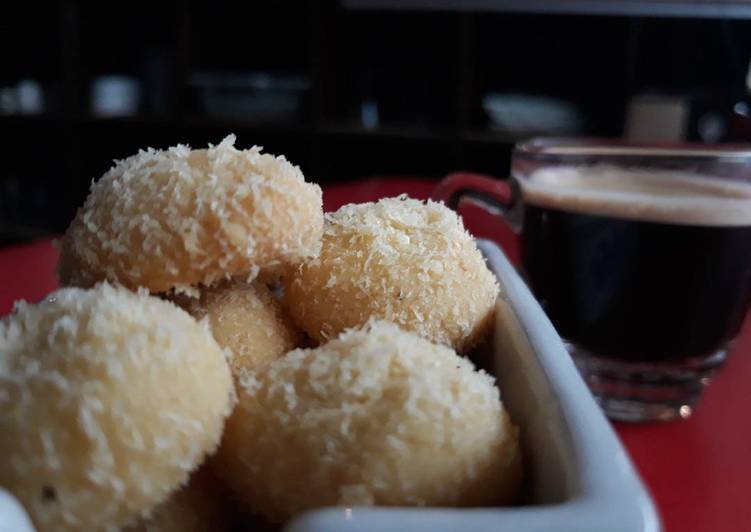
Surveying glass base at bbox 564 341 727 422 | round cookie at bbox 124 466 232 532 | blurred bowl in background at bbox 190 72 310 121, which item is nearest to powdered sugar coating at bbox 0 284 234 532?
round cookie at bbox 124 466 232 532

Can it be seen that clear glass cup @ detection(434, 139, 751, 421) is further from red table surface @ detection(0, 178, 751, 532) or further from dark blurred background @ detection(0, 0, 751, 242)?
dark blurred background @ detection(0, 0, 751, 242)

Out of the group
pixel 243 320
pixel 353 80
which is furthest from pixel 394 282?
pixel 353 80

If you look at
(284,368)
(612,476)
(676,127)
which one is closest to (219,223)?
(284,368)

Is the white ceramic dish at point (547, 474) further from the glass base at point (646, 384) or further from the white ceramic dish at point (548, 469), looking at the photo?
the glass base at point (646, 384)

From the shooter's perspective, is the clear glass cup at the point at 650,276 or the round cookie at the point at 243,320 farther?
the clear glass cup at the point at 650,276

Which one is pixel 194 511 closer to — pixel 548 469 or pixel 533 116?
pixel 548 469

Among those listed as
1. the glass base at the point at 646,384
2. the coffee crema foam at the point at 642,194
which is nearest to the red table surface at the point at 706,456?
the glass base at the point at 646,384
